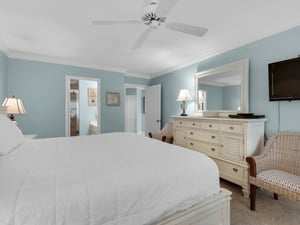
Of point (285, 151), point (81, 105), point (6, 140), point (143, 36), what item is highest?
point (143, 36)

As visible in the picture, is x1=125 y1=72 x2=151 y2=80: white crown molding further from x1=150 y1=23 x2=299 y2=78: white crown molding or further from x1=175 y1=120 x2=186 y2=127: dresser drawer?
x1=175 y1=120 x2=186 y2=127: dresser drawer

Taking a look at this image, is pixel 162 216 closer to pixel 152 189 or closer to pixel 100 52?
pixel 152 189

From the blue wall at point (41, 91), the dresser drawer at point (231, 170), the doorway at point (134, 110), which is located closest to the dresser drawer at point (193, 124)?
the dresser drawer at point (231, 170)

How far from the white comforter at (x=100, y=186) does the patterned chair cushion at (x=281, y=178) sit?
0.96 metres

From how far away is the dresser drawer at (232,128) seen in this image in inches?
93.6

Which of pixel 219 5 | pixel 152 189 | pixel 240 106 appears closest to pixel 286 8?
pixel 219 5

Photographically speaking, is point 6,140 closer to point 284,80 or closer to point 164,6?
point 164,6

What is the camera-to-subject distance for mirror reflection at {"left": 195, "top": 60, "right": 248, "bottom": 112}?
2809 mm

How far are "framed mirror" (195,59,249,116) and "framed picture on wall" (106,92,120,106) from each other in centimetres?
219

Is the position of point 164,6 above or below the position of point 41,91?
above

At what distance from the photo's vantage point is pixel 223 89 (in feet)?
10.4

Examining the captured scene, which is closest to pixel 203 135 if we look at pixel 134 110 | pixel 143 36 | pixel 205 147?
pixel 205 147

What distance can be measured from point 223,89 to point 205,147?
1163 millimetres

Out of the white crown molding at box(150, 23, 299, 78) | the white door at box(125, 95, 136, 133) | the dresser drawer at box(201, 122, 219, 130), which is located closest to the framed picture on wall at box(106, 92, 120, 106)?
the white crown molding at box(150, 23, 299, 78)
